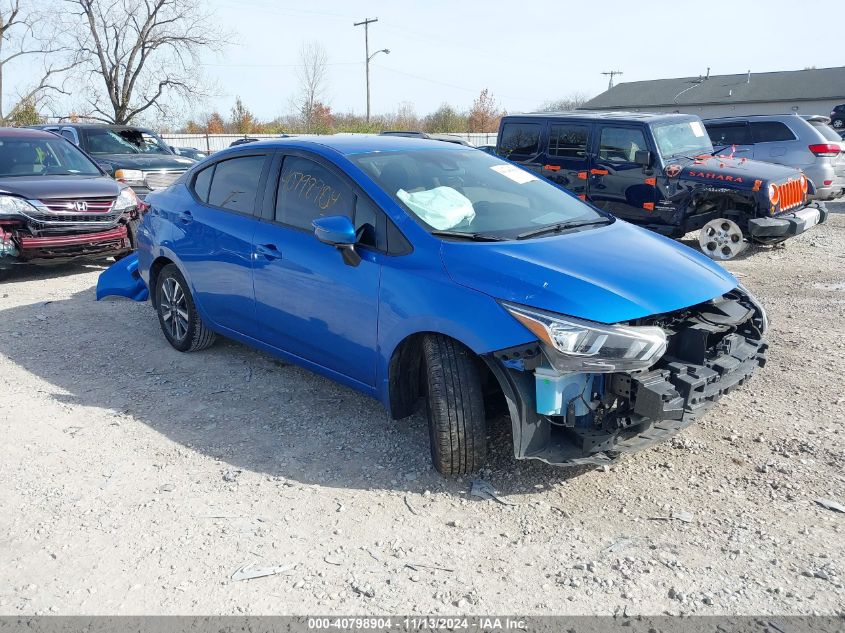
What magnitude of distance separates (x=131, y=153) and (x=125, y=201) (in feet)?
14.3

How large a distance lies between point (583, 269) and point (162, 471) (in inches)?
96.5

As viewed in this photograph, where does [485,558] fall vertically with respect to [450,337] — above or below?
below

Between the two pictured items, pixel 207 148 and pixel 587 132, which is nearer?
pixel 587 132

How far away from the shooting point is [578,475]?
3492 millimetres

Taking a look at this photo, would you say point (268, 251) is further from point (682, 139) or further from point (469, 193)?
point (682, 139)

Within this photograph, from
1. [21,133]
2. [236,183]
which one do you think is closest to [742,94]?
[21,133]

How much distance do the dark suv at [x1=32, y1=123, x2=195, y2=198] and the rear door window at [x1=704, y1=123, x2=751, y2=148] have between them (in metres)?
9.96

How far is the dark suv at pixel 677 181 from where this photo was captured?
854 cm

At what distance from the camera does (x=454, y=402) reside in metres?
3.24

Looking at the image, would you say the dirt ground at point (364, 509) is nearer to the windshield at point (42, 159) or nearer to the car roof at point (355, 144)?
the car roof at point (355, 144)

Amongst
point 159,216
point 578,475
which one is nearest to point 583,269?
point 578,475

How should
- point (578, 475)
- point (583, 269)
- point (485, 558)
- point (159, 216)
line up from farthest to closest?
point (159, 216) < point (578, 475) < point (583, 269) < point (485, 558)

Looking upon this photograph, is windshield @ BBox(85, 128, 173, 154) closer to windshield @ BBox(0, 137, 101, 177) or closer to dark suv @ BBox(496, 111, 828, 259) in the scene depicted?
windshield @ BBox(0, 137, 101, 177)

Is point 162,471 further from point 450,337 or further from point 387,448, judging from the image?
point 450,337
